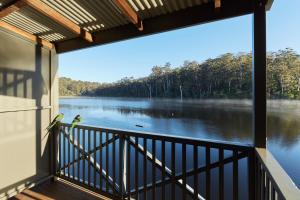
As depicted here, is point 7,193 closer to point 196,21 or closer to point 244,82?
point 196,21

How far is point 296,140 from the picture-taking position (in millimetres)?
10586

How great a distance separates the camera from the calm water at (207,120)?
29.5 ft

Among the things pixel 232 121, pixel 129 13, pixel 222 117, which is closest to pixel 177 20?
pixel 129 13

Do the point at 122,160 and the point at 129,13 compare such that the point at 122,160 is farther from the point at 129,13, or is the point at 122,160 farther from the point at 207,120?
the point at 207,120

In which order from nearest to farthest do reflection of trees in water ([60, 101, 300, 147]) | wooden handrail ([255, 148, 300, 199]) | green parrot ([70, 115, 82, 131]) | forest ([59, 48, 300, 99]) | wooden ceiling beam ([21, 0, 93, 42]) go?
wooden handrail ([255, 148, 300, 199]) < wooden ceiling beam ([21, 0, 93, 42]) < green parrot ([70, 115, 82, 131]) < forest ([59, 48, 300, 99]) < reflection of trees in water ([60, 101, 300, 147])

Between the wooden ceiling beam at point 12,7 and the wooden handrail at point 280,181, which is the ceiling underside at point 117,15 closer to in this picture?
the wooden ceiling beam at point 12,7

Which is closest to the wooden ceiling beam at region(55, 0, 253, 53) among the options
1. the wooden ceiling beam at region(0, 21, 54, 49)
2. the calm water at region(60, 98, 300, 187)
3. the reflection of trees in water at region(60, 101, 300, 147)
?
the wooden ceiling beam at region(0, 21, 54, 49)

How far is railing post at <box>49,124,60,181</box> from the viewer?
10.7 ft

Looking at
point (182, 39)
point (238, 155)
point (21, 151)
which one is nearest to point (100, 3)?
point (238, 155)

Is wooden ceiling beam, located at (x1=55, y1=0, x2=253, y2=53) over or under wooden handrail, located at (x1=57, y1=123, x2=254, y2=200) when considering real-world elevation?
over

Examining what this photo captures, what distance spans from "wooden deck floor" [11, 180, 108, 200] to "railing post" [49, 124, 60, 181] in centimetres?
28

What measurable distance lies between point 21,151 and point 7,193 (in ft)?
1.95

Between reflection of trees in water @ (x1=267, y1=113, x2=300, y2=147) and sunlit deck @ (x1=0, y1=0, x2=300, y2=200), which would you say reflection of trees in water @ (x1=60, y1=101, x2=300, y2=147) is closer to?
reflection of trees in water @ (x1=267, y1=113, x2=300, y2=147)

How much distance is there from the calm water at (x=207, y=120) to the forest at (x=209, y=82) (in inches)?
40.8
